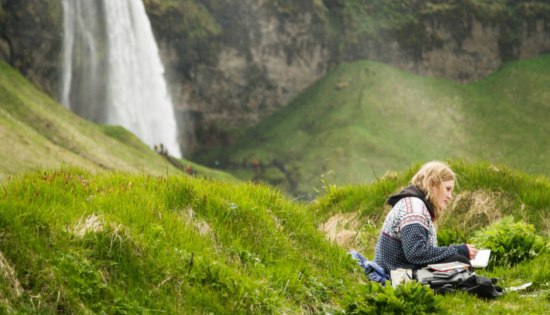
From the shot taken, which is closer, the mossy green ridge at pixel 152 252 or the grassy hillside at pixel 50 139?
the mossy green ridge at pixel 152 252

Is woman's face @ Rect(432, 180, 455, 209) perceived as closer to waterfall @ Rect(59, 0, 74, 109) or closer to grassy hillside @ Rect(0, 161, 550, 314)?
grassy hillside @ Rect(0, 161, 550, 314)

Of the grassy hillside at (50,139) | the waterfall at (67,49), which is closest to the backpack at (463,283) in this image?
the grassy hillside at (50,139)

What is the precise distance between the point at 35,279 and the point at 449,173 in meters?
3.99

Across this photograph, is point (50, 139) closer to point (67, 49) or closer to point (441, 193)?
point (67, 49)

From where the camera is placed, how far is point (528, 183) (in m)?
8.20

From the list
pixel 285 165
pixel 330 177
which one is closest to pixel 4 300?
pixel 330 177

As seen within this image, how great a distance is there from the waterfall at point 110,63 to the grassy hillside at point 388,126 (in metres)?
17.9

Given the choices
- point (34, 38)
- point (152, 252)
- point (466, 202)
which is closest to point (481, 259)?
point (152, 252)

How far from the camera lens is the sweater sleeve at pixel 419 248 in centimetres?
437

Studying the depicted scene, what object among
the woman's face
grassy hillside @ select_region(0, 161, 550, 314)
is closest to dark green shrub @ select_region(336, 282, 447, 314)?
grassy hillside @ select_region(0, 161, 550, 314)

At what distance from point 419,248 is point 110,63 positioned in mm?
50300

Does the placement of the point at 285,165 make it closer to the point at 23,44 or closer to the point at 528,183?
the point at 23,44

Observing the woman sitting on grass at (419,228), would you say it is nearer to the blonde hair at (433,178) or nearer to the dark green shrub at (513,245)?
the blonde hair at (433,178)

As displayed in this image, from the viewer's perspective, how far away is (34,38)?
43.8m
